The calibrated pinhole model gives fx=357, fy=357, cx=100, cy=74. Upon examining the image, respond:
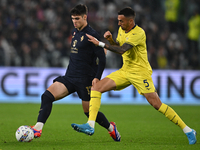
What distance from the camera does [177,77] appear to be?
12555 millimetres

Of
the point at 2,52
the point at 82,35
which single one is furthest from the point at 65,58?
the point at 82,35

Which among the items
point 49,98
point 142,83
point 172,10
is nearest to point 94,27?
point 172,10

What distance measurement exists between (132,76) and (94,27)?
9.00m

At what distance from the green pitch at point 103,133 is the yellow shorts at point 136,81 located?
0.80 meters

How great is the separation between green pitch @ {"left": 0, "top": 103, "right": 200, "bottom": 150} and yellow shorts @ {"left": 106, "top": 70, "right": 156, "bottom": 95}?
2.64 ft

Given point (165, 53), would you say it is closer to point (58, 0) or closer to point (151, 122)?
point (58, 0)

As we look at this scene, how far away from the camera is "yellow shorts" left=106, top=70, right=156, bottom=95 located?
17.7ft

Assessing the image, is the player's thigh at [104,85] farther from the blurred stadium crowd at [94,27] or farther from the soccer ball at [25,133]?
the blurred stadium crowd at [94,27]

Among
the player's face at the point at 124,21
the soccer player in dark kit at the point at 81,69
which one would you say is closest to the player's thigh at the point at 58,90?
the soccer player in dark kit at the point at 81,69

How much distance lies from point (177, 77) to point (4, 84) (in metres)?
6.04

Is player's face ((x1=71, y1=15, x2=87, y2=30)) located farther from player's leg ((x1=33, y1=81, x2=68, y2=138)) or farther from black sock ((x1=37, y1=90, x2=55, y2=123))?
black sock ((x1=37, y1=90, x2=55, y2=123))

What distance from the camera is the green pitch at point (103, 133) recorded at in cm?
496

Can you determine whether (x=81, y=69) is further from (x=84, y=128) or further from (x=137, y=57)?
(x=84, y=128)

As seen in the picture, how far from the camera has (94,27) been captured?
14.3 metres
